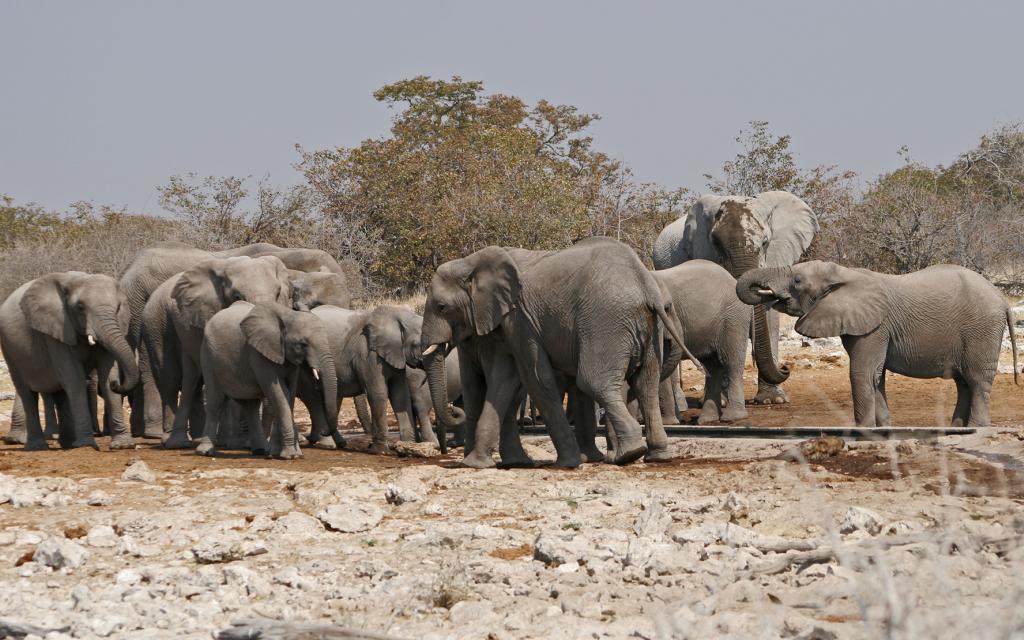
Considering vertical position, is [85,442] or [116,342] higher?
[116,342]

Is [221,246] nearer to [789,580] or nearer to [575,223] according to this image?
[575,223]

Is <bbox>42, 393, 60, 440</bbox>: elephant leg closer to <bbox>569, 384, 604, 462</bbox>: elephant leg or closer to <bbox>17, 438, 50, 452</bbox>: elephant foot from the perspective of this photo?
<bbox>17, 438, 50, 452</bbox>: elephant foot

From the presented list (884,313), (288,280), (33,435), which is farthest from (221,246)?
(884,313)

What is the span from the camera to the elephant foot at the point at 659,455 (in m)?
11.1

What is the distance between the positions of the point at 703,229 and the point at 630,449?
8.03 metres

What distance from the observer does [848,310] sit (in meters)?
12.3

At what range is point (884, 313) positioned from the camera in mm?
12242

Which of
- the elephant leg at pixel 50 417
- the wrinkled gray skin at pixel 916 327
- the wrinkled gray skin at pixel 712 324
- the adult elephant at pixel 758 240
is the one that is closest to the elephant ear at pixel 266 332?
the elephant leg at pixel 50 417

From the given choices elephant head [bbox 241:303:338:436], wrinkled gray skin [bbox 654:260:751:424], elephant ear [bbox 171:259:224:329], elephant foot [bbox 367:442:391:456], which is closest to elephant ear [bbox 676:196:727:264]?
wrinkled gray skin [bbox 654:260:751:424]

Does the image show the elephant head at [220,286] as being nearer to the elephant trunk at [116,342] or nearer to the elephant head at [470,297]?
the elephant trunk at [116,342]

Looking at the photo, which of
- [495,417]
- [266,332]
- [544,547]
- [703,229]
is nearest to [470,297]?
[495,417]

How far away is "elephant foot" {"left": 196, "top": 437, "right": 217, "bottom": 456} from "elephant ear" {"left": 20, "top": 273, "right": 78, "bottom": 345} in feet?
5.29

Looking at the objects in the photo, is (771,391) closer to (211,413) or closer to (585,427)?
(585,427)

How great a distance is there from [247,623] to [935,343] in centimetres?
791
